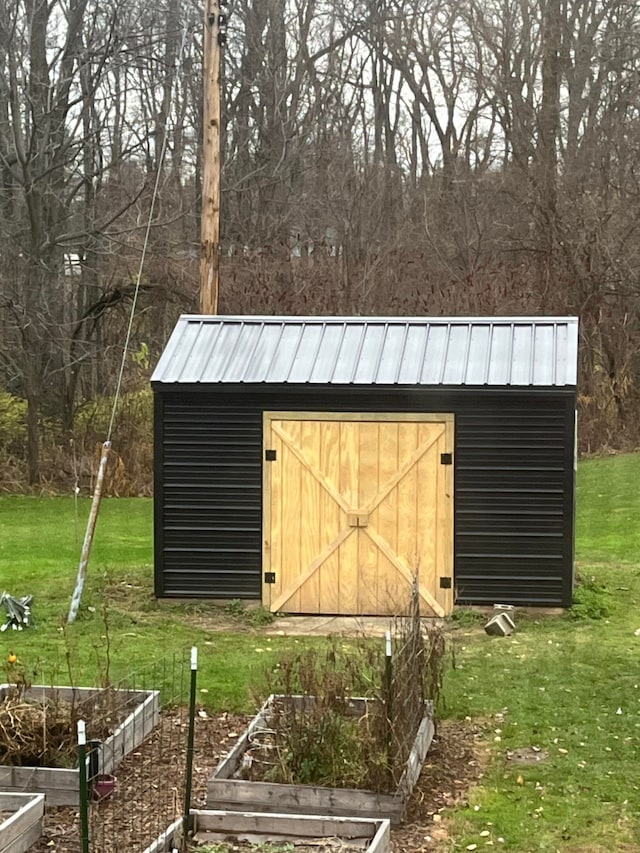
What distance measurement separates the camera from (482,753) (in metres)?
6.14

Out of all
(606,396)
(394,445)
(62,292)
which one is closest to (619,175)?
(606,396)

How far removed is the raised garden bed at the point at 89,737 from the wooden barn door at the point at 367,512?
339 cm

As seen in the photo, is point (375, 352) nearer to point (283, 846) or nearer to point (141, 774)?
point (141, 774)

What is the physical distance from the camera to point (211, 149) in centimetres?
1441

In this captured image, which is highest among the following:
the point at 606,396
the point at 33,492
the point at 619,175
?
the point at 619,175

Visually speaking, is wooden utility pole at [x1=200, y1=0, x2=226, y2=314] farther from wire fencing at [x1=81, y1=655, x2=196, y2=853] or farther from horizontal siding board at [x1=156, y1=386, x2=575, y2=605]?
wire fencing at [x1=81, y1=655, x2=196, y2=853]

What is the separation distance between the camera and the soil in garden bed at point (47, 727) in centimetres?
546

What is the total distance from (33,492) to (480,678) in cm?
1271

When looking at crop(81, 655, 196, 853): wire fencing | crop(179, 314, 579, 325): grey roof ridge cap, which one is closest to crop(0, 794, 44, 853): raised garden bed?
crop(81, 655, 196, 853): wire fencing

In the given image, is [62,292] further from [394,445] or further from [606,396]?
[394,445]

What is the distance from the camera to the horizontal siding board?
962cm

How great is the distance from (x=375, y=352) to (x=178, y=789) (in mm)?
5492

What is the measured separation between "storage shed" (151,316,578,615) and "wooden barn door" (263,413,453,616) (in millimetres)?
13

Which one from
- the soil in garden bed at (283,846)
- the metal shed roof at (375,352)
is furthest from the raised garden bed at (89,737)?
the metal shed roof at (375,352)
